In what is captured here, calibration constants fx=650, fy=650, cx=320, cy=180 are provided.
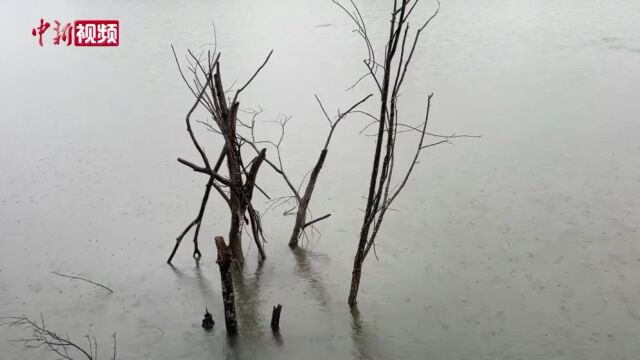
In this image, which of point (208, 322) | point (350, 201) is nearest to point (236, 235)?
point (208, 322)

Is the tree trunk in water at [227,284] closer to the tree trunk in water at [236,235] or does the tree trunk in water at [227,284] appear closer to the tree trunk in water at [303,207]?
the tree trunk in water at [236,235]

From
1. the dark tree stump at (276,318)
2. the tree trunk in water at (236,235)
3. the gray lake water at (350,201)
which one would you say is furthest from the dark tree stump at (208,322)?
the tree trunk in water at (236,235)

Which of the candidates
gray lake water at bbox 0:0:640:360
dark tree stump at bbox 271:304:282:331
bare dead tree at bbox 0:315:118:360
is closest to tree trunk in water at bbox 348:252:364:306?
gray lake water at bbox 0:0:640:360

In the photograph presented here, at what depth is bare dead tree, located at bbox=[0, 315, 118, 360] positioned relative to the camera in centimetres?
188

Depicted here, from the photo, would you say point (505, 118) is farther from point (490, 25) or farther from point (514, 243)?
point (490, 25)

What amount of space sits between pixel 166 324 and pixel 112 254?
54cm

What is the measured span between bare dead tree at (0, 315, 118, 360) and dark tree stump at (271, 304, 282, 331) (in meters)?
0.46

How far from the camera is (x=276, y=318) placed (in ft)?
6.39

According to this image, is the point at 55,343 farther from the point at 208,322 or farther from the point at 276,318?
the point at 276,318

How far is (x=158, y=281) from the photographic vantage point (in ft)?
7.41

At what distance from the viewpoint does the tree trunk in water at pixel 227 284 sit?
1842mm

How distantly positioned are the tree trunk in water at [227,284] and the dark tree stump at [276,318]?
0.11m

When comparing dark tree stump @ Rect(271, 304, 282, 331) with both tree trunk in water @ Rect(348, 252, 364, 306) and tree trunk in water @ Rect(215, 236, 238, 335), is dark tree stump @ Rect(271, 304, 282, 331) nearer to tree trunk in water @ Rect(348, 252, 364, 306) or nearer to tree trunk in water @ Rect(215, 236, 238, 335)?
tree trunk in water @ Rect(215, 236, 238, 335)

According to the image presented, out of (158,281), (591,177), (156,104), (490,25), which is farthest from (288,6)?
(158,281)
